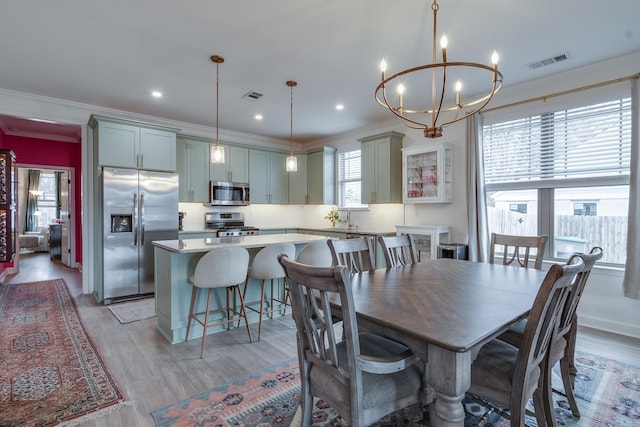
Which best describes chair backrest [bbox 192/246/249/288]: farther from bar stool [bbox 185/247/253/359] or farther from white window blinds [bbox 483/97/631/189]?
white window blinds [bbox 483/97/631/189]

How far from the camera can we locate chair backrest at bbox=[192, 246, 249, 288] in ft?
8.95

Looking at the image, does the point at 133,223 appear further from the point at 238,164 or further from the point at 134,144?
the point at 238,164

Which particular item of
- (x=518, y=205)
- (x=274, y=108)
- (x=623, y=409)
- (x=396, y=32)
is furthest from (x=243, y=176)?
(x=623, y=409)

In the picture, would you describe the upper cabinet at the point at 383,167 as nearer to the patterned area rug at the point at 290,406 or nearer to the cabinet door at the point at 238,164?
the cabinet door at the point at 238,164

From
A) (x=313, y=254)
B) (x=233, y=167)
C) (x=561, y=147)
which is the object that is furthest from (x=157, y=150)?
(x=561, y=147)

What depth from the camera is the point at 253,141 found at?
638 cm

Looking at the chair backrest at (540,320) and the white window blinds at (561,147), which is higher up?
the white window blinds at (561,147)

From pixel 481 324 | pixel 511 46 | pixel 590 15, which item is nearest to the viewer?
pixel 481 324

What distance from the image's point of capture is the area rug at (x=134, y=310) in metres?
3.62

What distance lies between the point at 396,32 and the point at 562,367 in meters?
2.71

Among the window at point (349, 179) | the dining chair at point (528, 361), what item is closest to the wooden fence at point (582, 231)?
the dining chair at point (528, 361)

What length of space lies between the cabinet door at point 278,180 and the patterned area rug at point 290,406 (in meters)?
4.32

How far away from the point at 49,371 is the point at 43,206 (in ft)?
35.2

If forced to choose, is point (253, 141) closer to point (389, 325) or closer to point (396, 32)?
point (396, 32)
